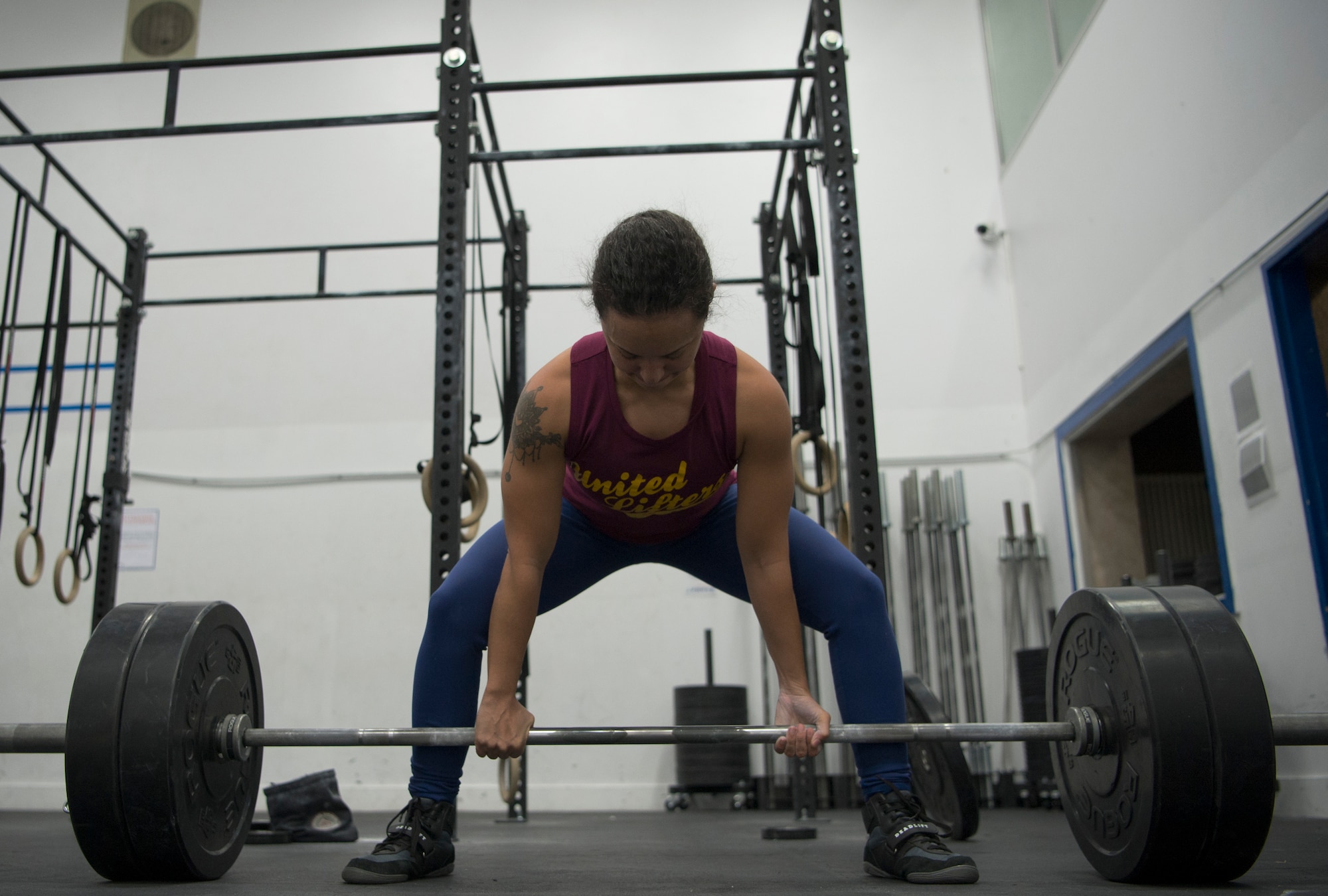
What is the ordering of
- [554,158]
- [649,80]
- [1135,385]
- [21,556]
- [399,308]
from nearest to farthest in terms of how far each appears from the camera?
[554,158], [649,80], [21,556], [1135,385], [399,308]

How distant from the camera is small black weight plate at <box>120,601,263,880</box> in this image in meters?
1.47

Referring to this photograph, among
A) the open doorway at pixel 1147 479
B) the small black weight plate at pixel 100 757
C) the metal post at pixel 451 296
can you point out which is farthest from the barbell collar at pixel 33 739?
the open doorway at pixel 1147 479

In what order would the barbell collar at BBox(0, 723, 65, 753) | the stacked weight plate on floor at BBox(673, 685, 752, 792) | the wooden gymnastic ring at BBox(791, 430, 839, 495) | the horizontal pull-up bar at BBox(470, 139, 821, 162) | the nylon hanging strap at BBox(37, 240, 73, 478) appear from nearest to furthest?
the barbell collar at BBox(0, 723, 65, 753), the horizontal pull-up bar at BBox(470, 139, 821, 162), the wooden gymnastic ring at BBox(791, 430, 839, 495), the nylon hanging strap at BBox(37, 240, 73, 478), the stacked weight plate on floor at BBox(673, 685, 752, 792)

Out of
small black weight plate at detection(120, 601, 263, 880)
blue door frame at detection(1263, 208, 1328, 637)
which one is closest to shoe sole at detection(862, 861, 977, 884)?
small black weight plate at detection(120, 601, 263, 880)

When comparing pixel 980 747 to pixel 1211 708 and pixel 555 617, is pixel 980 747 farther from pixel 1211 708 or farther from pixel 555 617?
pixel 1211 708

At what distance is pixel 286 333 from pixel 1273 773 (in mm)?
5508

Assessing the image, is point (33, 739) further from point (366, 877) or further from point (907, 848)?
point (907, 848)

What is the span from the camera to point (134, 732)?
1.48m

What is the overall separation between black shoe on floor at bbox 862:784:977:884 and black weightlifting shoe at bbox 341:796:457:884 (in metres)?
0.69

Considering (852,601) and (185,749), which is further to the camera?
(852,601)

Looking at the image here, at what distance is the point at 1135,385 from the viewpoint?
4422mm

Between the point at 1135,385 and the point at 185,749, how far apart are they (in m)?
4.10

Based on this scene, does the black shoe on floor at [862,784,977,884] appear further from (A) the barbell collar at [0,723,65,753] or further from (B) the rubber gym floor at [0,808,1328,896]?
(A) the barbell collar at [0,723,65,753]

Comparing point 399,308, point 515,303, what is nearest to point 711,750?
point 515,303
